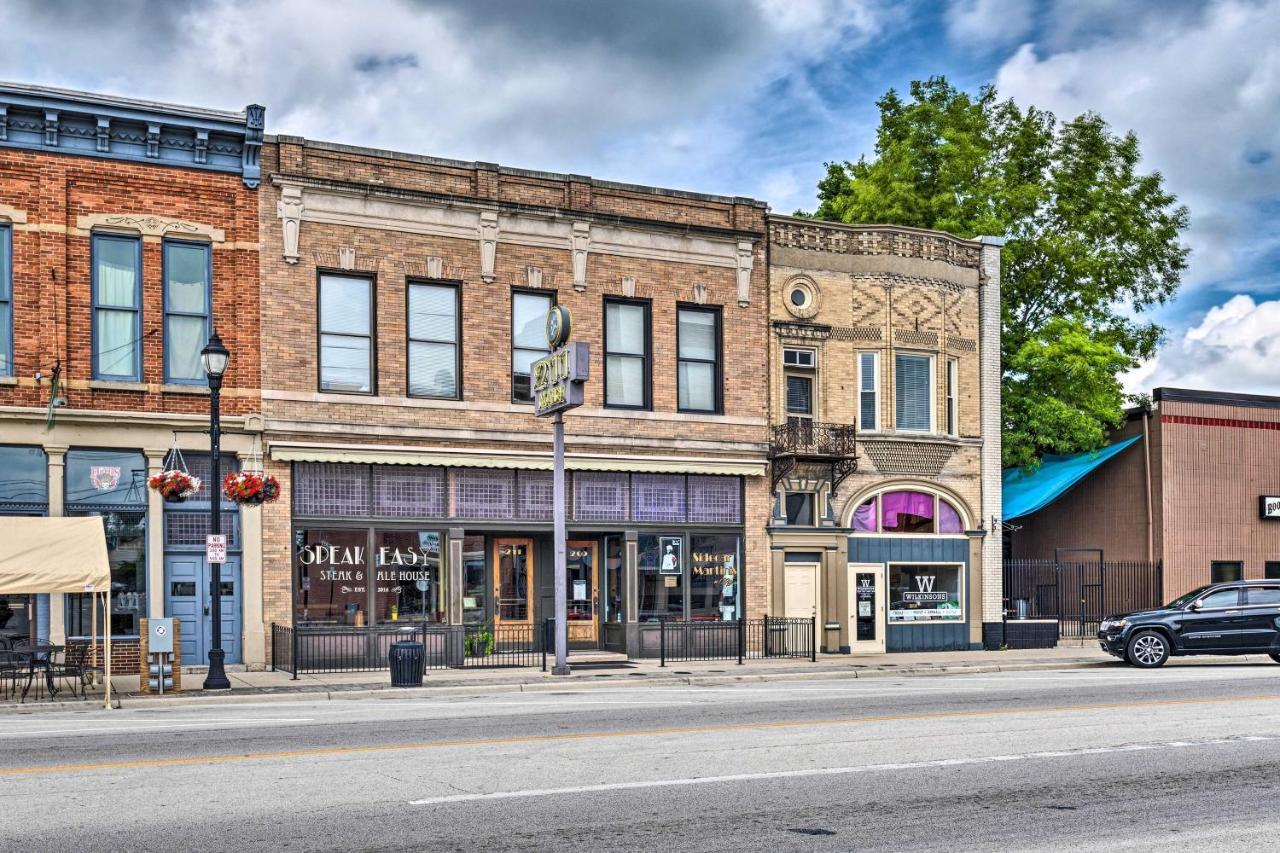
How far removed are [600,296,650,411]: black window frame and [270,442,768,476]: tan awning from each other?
116 centimetres

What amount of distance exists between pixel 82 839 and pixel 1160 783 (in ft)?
27.2

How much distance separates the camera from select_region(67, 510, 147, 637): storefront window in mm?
23219

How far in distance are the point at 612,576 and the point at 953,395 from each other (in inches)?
367

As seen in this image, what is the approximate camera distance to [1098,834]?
9.01m

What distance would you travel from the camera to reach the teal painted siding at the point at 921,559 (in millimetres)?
29672

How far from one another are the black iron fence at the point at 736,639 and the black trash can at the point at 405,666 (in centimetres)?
653

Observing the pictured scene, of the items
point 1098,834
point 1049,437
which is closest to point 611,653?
point 1049,437

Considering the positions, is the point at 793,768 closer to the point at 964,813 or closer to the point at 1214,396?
the point at 964,813

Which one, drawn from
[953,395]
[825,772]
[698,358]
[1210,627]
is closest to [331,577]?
[698,358]

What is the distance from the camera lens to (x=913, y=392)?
30500mm

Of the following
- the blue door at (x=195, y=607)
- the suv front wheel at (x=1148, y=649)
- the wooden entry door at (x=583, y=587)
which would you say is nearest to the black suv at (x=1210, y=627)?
the suv front wheel at (x=1148, y=649)

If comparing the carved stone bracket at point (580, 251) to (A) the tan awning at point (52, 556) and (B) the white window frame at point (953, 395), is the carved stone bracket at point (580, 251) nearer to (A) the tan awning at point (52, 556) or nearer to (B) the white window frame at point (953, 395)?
(B) the white window frame at point (953, 395)

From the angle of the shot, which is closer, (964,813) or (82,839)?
(82,839)

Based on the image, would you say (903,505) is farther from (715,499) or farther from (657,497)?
(657,497)
